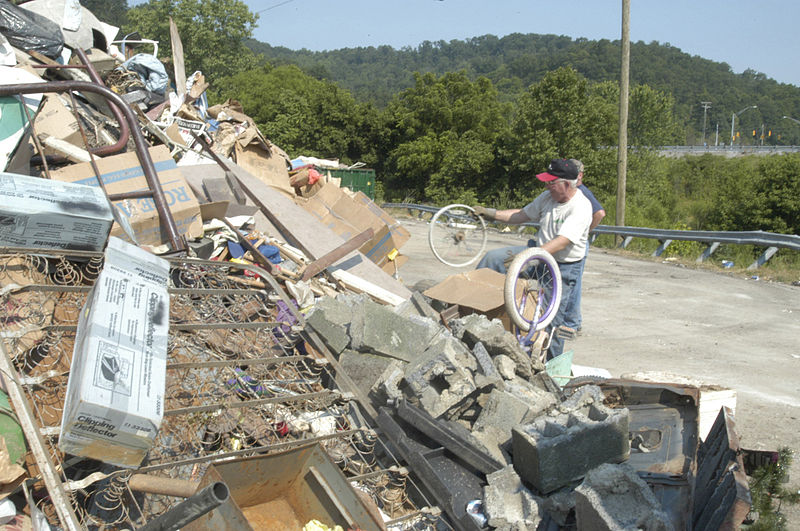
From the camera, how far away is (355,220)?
7.63 m

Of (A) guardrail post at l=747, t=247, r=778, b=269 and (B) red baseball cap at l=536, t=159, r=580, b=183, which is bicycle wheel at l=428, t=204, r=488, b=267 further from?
(A) guardrail post at l=747, t=247, r=778, b=269

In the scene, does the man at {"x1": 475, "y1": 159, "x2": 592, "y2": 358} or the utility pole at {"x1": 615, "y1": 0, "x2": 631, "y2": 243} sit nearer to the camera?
the man at {"x1": 475, "y1": 159, "x2": 592, "y2": 358}

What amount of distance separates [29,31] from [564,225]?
5643mm

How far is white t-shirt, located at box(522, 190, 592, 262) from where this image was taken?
5445 millimetres

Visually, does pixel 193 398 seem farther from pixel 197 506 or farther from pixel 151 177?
pixel 151 177

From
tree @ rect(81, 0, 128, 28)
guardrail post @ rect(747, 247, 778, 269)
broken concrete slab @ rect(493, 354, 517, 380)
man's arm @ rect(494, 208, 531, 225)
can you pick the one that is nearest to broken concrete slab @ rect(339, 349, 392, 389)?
broken concrete slab @ rect(493, 354, 517, 380)

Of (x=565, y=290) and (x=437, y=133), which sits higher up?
(x=437, y=133)

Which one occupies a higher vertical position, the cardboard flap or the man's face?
the man's face

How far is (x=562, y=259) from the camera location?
18.4 feet

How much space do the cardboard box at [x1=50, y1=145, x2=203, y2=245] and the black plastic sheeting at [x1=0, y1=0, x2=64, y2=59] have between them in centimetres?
194

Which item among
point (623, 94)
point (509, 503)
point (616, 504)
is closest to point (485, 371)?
point (509, 503)

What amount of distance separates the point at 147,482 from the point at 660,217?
23373mm

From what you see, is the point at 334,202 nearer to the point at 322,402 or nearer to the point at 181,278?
the point at 181,278

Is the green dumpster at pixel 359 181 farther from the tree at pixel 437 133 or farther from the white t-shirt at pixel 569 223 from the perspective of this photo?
the white t-shirt at pixel 569 223
